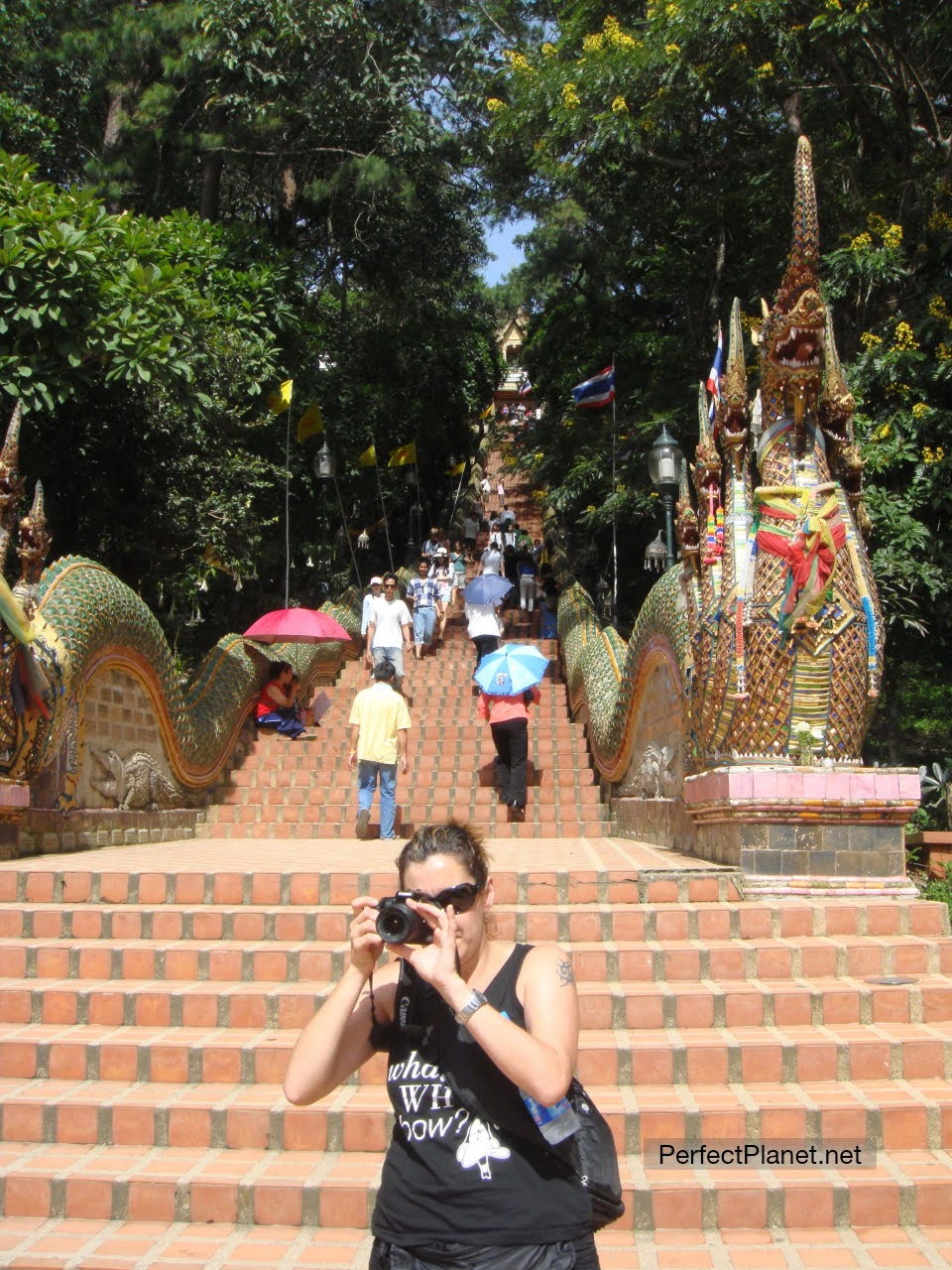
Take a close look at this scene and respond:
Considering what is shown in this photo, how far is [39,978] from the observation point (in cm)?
483

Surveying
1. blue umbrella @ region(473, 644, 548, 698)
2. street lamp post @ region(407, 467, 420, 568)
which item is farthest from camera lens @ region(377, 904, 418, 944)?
street lamp post @ region(407, 467, 420, 568)

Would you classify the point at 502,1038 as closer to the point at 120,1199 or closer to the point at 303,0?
the point at 120,1199

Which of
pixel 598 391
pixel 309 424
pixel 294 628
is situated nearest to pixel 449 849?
pixel 294 628

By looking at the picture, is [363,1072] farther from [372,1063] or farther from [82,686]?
[82,686]

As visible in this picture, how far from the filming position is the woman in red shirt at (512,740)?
8672 millimetres

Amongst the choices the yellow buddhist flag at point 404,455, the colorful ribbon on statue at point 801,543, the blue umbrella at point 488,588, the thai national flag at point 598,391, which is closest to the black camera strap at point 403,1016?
the colorful ribbon on statue at point 801,543

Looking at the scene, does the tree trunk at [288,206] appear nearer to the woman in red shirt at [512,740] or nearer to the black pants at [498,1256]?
the woman in red shirt at [512,740]

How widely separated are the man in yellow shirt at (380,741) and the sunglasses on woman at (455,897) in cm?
567

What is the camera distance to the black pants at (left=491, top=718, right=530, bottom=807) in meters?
8.72

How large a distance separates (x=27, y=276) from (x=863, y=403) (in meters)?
7.39

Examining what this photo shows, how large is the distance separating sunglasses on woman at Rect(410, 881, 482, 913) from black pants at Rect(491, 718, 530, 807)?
21.7 feet

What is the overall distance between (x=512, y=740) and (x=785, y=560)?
11.3 ft

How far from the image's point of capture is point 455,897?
201 centimetres

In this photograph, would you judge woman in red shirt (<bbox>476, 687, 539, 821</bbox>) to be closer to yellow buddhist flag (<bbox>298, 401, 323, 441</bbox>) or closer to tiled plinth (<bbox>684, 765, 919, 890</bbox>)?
tiled plinth (<bbox>684, 765, 919, 890</bbox>)
